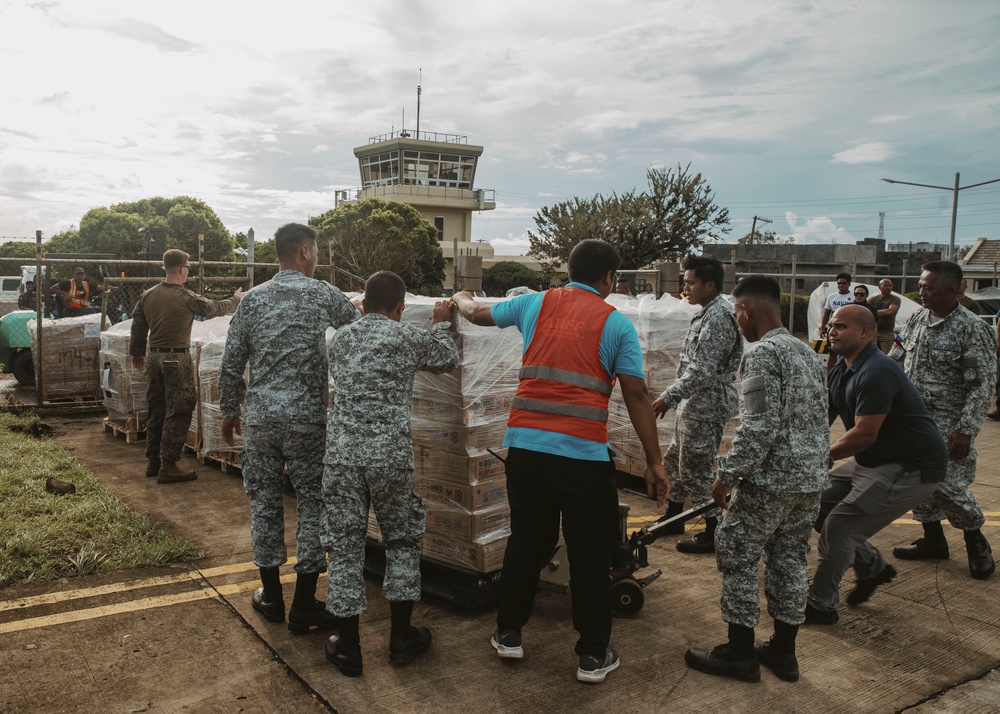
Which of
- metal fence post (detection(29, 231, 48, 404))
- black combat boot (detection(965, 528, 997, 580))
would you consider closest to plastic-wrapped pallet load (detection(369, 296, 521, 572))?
black combat boot (detection(965, 528, 997, 580))

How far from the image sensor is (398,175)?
6253 centimetres

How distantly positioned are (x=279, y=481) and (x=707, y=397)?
291 centimetres

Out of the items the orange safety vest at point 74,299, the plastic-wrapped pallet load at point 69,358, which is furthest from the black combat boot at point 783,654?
the orange safety vest at point 74,299

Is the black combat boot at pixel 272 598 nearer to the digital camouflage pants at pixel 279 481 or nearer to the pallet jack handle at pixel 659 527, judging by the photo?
the digital camouflage pants at pixel 279 481

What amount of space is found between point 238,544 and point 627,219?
91.6ft

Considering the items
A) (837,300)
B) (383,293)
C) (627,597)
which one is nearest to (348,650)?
(627,597)

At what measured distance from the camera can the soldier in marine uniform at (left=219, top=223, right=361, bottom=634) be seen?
3805 mm

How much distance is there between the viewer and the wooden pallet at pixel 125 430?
8227mm

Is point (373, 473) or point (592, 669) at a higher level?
point (373, 473)

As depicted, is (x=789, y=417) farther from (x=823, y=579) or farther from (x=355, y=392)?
(x=355, y=392)

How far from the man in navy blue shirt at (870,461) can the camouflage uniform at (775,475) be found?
55 cm

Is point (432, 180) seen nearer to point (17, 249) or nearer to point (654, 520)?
point (17, 249)

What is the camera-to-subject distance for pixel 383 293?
3629 mm

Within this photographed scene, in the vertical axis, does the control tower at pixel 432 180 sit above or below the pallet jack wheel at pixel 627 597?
above
